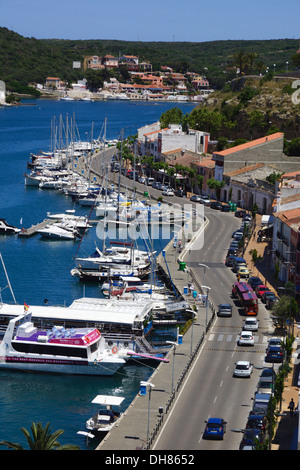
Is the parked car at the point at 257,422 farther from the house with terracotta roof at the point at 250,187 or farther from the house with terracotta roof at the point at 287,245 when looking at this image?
the house with terracotta roof at the point at 250,187

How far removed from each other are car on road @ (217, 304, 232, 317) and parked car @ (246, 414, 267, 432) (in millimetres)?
16043

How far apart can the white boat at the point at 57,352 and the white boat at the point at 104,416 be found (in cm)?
521

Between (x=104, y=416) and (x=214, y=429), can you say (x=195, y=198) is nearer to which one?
(x=104, y=416)

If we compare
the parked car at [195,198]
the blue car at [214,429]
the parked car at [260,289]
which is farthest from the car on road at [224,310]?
the parked car at [195,198]

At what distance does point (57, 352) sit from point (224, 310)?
36.8 ft

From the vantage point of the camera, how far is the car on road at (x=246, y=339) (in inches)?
1790

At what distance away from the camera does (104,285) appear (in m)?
60.6

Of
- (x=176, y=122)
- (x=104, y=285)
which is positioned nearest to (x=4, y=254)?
(x=104, y=285)

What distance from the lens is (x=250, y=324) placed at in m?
48.3

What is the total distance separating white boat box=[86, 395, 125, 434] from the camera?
36469 mm

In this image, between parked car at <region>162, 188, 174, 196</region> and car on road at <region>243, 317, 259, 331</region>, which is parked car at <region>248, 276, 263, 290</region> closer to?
car on road at <region>243, 317, 259, 331</region>

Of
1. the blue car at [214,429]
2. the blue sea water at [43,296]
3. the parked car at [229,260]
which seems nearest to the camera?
the blue car at [214,429]

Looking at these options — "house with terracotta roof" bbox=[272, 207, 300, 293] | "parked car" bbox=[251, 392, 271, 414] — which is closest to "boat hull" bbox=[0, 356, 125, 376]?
"parked car" bbox=[251, 392, 271, 414]

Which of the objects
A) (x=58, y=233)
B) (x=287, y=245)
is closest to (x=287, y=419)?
(x=287, y=245)
